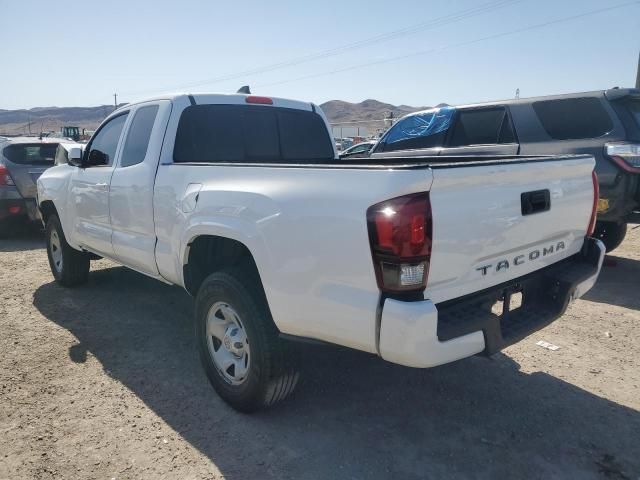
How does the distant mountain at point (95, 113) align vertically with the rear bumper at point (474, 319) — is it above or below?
above

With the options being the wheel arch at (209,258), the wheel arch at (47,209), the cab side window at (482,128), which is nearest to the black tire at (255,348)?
the wheel arch at (209,258)

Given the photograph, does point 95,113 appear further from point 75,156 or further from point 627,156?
point 627,156

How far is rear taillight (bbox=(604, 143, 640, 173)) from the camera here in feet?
17.3

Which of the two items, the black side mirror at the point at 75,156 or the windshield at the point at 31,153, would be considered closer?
the black side mirror at the point at 75,156

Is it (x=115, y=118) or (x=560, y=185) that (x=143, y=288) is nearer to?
(x=115, y=118)

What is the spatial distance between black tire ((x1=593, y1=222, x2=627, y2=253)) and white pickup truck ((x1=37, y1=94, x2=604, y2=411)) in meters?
3.53

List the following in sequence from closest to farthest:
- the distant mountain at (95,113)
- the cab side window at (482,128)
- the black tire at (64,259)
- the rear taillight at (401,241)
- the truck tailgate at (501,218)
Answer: the rear taillight at (401,241), the truck tailgate at (501,218), the black tire at (64,259), the cab side window at (482,128), the distant mountain at (95,113)

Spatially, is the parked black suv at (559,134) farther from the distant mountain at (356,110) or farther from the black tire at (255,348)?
the distant mountain at (356,110)

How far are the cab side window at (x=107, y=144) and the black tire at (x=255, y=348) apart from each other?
81.9 inches

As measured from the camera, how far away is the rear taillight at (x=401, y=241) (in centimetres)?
208

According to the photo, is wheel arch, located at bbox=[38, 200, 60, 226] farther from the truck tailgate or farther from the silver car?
the truck tailgate

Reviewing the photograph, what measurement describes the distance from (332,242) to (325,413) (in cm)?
130

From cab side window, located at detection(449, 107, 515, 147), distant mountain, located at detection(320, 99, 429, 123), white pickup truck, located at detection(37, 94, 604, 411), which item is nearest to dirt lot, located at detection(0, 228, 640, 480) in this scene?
white pickup truck, located at detection(37, 94, 604, 411)

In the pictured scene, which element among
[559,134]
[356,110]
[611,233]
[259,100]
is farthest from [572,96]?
[356,110]
